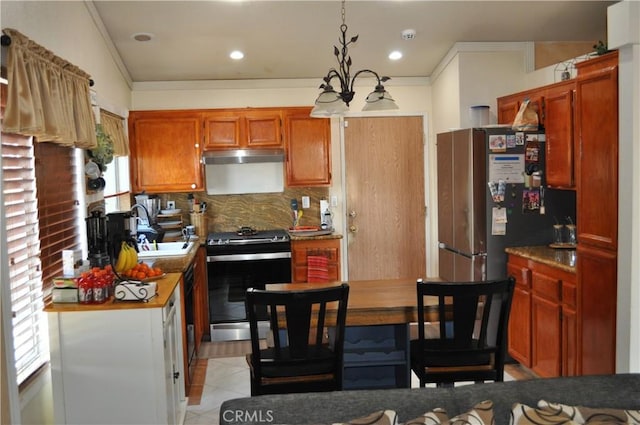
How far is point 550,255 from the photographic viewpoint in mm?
3760

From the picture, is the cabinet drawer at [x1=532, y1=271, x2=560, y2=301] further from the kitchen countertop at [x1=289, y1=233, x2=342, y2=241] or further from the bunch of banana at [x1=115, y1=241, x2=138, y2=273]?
the bunch of banana at [x1=115, y1=241, x2=138, y2=273]

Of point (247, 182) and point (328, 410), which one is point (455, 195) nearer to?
point (247, 182)

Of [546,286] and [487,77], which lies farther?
[487,77]

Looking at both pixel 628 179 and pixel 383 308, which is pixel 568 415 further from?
pixel 628 179

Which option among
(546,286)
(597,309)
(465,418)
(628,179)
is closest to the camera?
(465,418)

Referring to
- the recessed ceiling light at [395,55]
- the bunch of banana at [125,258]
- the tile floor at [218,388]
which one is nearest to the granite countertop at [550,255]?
the recessed ceiling light at [395,55]

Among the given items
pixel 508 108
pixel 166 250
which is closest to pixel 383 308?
pixel 166 250

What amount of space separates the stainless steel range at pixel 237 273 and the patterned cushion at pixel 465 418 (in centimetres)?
337

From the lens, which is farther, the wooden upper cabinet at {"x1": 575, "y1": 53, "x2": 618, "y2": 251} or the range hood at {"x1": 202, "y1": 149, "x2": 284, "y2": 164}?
the range hood at {"x1": 202, "y1": 149, "x2": 284, "y2": 164}

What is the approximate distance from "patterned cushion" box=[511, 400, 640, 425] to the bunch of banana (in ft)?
7.91

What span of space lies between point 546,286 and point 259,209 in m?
2.99

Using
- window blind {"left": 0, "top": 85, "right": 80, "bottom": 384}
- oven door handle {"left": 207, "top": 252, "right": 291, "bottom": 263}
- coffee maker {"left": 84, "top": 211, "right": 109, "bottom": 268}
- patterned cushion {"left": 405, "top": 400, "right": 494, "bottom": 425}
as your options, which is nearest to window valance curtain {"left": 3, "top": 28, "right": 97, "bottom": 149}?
window blind {"left": 0, "top": 85, "right": 80, "bottom": 384}

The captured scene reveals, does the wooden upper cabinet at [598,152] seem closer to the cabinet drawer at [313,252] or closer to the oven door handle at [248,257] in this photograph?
the cabinet drawer at [313,252]

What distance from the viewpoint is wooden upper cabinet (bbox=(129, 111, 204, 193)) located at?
5207mm
